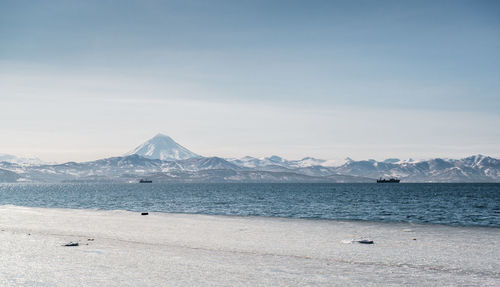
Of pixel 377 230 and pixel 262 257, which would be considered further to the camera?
pixel 377 230

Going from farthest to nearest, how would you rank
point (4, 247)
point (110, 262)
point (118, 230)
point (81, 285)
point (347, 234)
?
point (118, 230) → point (347, 234) → point (4, 247) → point (110, 262) → point (81, 285)

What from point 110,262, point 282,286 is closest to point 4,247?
point 110,262

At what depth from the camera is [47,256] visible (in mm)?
21031

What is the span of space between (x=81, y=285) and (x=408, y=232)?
26.1 metres

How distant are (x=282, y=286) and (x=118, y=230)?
23054 millimetres

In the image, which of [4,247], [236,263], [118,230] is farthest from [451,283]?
[118,230]

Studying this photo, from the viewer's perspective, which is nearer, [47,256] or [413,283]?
[413,283]

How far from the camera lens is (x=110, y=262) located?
1973cm

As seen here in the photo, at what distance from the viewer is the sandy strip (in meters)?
16.1

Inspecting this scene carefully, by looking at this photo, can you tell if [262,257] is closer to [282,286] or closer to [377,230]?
[282,286]

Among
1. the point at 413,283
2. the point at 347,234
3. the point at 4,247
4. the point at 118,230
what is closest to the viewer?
the point at 413,283

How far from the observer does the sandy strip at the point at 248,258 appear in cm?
1614

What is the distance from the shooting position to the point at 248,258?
842 inches

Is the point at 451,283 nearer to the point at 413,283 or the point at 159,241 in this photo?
the point at 413,283
